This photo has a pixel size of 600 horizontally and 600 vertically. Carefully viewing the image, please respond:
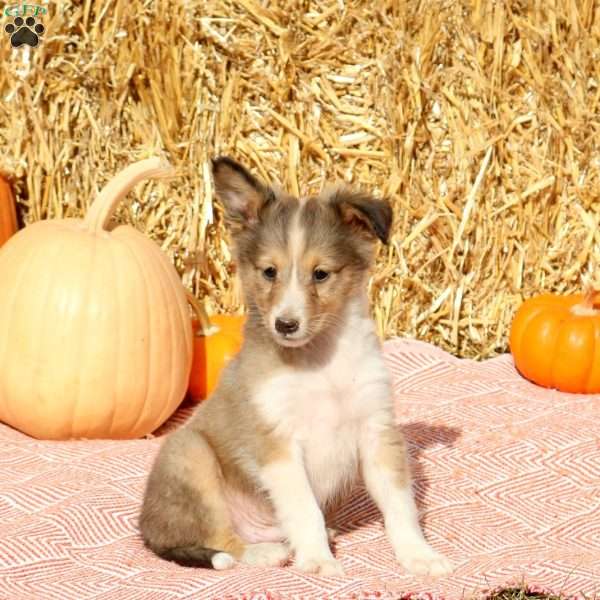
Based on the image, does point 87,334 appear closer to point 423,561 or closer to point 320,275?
point 320,275

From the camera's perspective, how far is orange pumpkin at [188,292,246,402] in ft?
22.2

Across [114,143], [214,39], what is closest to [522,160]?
[214,39]

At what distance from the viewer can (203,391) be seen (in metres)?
6.83

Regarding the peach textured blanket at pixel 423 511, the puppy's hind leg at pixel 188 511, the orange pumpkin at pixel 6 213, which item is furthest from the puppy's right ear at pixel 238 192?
the orange pumpkin at pixel 6 213

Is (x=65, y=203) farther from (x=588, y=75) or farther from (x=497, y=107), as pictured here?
(x=588, y=75)

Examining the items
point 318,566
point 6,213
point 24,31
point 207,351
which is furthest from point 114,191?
point 318,566

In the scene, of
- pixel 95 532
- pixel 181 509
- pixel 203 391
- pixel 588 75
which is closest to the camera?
pixel 181 509

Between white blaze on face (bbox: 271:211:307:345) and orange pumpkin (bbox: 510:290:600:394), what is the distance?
2895mm

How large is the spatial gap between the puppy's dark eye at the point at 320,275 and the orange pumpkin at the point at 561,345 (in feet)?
9.13

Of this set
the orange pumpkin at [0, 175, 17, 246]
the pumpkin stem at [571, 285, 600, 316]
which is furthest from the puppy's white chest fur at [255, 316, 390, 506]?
the orange pumpkin at [0, 175, 17, 246]

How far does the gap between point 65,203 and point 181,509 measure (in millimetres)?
3222

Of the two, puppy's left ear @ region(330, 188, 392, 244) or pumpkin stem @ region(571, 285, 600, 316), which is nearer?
puppy's left ear @ region(330, 188, 392, 244)

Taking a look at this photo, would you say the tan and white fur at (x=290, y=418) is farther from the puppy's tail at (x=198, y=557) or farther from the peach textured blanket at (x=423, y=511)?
the peach textured blanket at (x=423, y=511)

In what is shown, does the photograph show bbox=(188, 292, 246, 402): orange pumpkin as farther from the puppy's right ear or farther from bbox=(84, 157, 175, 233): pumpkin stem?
the puppy's right ear
